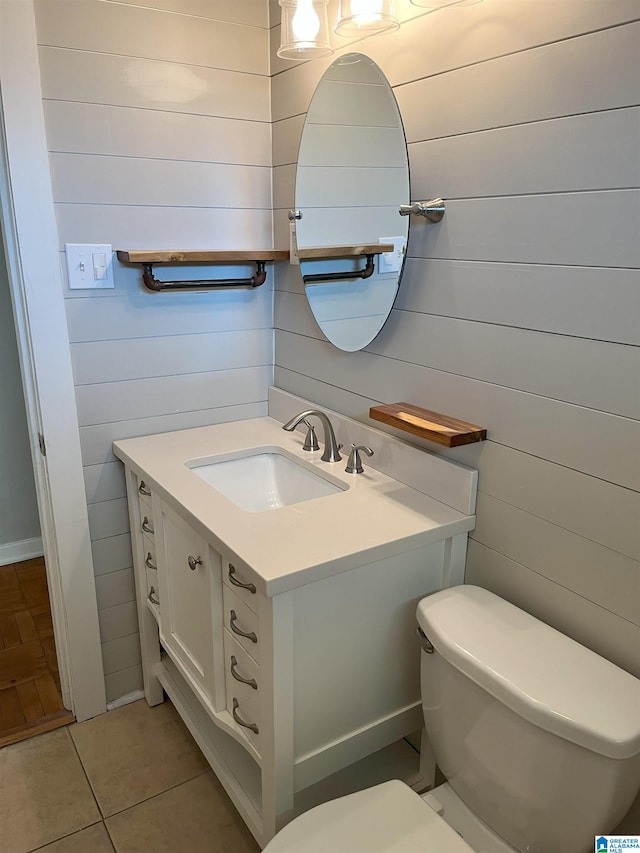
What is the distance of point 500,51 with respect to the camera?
3.84 feet

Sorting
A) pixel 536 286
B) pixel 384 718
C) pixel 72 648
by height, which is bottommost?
pixel 72 648

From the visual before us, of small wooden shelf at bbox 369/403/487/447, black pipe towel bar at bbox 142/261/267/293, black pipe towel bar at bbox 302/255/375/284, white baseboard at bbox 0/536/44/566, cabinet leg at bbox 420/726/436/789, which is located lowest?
white baseboard at bbox 0/536/44/566

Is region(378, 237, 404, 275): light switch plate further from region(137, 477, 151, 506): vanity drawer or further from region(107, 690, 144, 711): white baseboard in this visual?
region(107, 690, 144, 711): white baseboard

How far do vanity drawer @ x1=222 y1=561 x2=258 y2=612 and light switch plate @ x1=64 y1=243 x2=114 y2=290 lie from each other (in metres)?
0.86

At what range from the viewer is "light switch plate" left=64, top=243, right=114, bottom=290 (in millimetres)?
1665

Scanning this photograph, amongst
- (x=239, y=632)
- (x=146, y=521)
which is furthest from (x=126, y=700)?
(x=239, y=632)

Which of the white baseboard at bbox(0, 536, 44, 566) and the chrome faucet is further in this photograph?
the white baseboard at bbox(0, 536, 44, 566)

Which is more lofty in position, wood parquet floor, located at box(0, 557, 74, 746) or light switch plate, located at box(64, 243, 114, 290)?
light switch plate, located at box(64, 243, 114, 290)

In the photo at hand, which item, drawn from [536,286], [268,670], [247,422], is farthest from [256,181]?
[268,670]

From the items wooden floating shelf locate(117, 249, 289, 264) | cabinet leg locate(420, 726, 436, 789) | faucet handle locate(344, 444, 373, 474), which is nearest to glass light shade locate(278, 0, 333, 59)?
wooden floating shelf locate(117, 249, 289, 264)

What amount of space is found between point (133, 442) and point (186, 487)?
40cm

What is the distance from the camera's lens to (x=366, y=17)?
51.5 inches

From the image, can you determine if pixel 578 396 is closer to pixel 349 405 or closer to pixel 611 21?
pixel 611 21

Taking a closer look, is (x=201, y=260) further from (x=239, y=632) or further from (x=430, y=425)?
(x=239, y=632)
